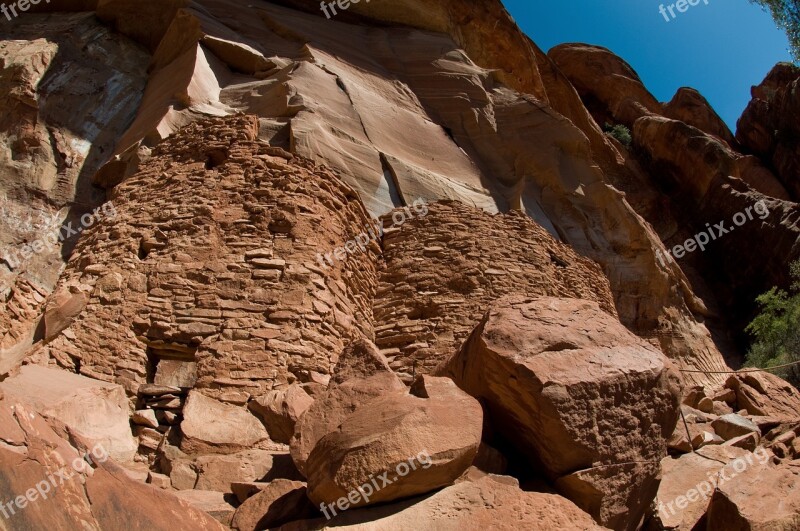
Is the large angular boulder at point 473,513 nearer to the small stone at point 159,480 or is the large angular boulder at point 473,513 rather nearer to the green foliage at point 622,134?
the small stone at point 159,480

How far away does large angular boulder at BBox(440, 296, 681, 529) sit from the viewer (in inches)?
176

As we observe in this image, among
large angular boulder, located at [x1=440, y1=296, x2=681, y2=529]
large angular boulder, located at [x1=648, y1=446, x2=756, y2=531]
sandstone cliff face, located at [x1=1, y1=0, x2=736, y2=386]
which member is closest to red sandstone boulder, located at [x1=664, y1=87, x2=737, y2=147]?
sandstone cliff face, located at [x1=1, y1=0, x2=736, y2=386]

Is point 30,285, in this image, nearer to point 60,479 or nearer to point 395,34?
point 60,479

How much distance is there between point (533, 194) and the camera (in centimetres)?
1348

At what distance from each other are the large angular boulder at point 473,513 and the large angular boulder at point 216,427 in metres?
2.15

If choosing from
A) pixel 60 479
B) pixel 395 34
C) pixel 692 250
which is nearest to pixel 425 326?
pixel 60 479
